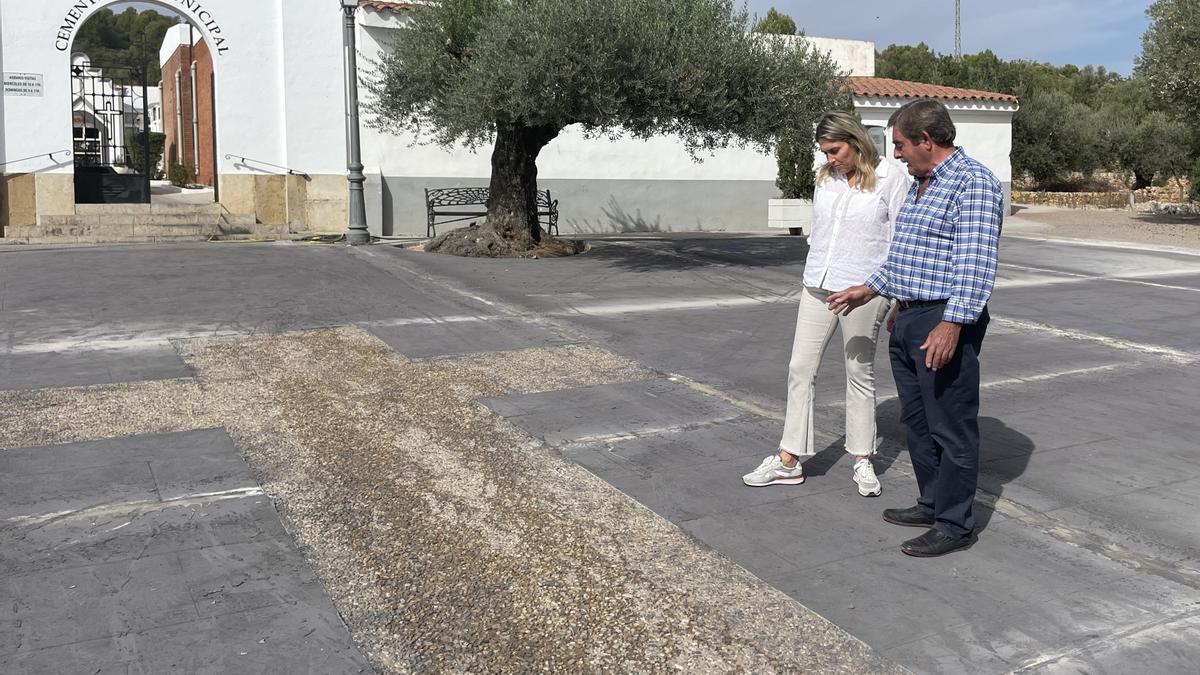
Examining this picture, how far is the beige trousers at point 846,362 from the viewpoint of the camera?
478 centimetres

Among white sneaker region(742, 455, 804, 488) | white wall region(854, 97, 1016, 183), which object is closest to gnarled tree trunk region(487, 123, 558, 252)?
white sneaker region(742, 455, 804, 488)

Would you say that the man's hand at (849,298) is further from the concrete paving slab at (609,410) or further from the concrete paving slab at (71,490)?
the concrete paving slab at (71,490)

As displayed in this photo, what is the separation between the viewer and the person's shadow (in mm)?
4910

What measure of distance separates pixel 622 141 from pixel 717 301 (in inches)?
441

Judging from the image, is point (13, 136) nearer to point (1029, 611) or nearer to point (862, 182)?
point (862, 182)

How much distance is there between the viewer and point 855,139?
15.2 feet

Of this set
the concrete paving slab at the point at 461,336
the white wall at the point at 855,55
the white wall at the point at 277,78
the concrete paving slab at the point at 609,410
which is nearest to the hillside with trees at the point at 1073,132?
the white wall at the point at 855,55

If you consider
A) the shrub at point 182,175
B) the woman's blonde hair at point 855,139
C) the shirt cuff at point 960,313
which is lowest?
the shirt cuff at point 960,313

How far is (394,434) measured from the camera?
5.81 metres

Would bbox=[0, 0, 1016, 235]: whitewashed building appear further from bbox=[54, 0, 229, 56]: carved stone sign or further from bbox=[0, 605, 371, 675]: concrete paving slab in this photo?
bbox=[0, 605, 371, 675]: concrete paving slab

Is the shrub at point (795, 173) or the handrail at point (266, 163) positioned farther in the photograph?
the shrub at point (795, 173)

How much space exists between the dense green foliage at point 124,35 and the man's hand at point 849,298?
34769mm

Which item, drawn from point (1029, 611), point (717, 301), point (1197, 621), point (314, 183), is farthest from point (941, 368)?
point (314, 183)

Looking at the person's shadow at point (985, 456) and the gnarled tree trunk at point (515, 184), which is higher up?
the gnarled tree trunk at point (515, 184)
